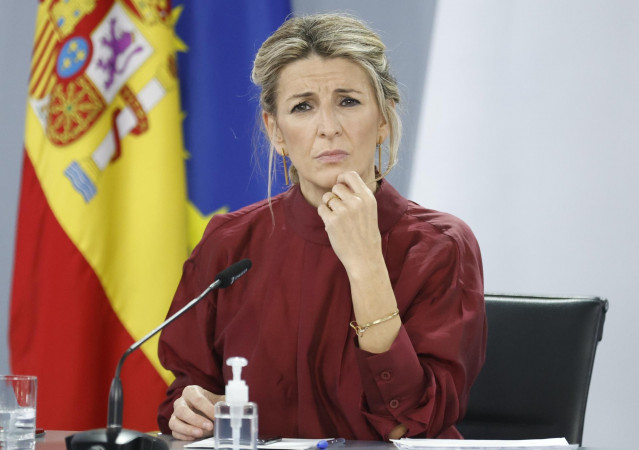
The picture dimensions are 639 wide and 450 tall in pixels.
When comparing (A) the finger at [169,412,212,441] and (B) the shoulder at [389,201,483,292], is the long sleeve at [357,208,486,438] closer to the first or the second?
(B) the shoulder at [389,201,483,292]

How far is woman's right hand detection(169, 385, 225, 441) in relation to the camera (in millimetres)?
1509

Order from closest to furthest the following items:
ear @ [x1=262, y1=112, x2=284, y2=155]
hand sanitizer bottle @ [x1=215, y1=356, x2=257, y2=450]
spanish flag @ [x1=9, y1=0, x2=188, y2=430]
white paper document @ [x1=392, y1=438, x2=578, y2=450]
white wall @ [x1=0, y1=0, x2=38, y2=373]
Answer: hand sanitizer bottle @ [x1=215, y1=356, x2=257, y2=450]
white paper document @ [x1=392, y1=438, x2=578, y2=450]
ear @ [x1=262, y1=112, x2=284, y2=155]
spanish flag @ [x1=9, y1=0, x2=188, y2=430]
white wall @ [x1=0, y1=0, x2=38, y2=373]

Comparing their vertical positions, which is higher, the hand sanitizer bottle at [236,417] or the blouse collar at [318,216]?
the blouse collar at [318,216]

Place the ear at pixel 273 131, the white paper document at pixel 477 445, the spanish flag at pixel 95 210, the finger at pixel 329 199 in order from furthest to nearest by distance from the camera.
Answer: the spanish flag at pixel 95 210, the ear at pixel 273 131, the finger at pixel 329 199, the white paper document at pixel 477 445

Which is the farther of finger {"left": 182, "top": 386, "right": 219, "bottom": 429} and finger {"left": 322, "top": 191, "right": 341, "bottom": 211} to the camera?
finger {"left": 322, "top": 191, "right": 341, "bottom": 211}

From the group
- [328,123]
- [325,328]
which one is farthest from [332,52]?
[325,328]

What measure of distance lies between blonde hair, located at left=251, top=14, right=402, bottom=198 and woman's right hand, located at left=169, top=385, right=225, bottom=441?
1.48 feet

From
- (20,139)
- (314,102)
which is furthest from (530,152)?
(20,139)

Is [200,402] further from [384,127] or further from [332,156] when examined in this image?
[384,127]

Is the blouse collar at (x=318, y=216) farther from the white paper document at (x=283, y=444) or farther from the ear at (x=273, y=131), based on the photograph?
the white paper document at (x=283, y=444)

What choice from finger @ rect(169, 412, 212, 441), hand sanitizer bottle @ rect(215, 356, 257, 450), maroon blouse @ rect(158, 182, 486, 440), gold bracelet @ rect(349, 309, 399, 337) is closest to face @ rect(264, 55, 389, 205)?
maroon blouse @ rect(158, 182, 486, 440)

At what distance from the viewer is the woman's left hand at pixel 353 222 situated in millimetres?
1587

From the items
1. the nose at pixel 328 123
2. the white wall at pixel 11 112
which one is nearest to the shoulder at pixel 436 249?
the nose at pixel 328 123

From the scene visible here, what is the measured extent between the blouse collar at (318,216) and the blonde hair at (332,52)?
0.18ft
